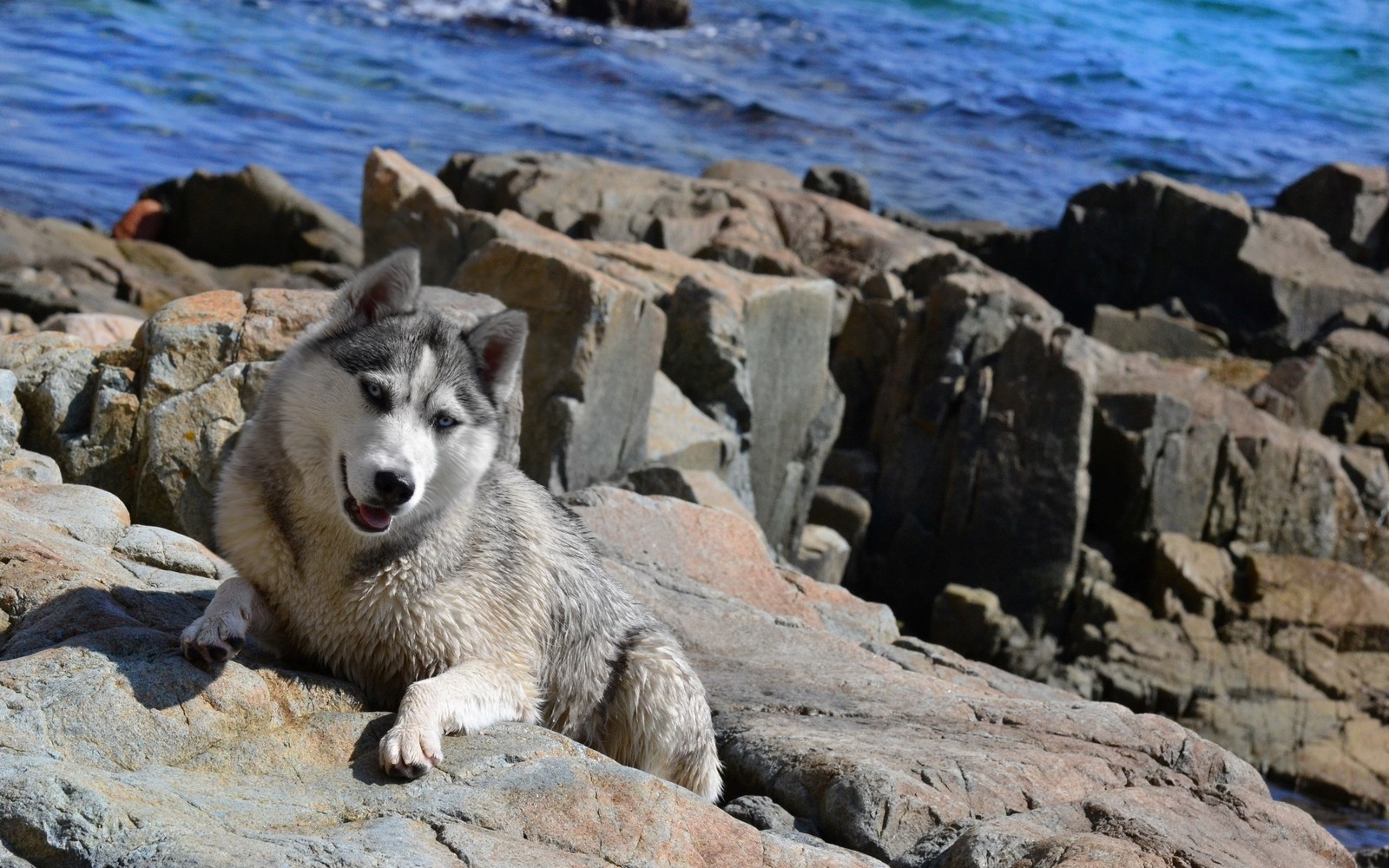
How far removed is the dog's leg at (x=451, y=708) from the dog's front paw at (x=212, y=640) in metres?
0.63

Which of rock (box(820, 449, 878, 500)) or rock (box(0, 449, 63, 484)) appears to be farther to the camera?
rock (box(820, 449, 878, 500))

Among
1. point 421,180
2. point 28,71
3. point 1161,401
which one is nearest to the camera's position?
point 421,180

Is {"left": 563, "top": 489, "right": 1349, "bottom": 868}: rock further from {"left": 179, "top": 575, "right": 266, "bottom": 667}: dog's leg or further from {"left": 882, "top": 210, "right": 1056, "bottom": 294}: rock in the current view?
{"left": 882, "top": 210, "right": 1056, "bottom": 294}: rock

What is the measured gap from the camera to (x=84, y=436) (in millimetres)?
8734

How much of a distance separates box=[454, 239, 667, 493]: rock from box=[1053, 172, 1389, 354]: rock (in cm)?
1952

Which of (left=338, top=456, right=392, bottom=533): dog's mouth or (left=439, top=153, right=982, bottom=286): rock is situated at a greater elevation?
(left=338, top=456, right=392, bottom=533): dog's mouth

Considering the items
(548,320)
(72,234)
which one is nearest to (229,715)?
(548,320)

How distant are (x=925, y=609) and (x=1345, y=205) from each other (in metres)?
18.6

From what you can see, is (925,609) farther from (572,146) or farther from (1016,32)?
(1016,32)

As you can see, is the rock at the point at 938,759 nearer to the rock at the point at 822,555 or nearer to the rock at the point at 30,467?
the rock at the point at 30,467

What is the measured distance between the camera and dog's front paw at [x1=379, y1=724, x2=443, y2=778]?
490 cm

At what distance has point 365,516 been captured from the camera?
5098 millimetres

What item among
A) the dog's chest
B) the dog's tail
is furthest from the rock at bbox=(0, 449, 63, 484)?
the dog's tail

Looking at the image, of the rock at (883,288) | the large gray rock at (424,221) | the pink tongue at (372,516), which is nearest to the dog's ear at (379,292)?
the pink tongue at (372,516)
